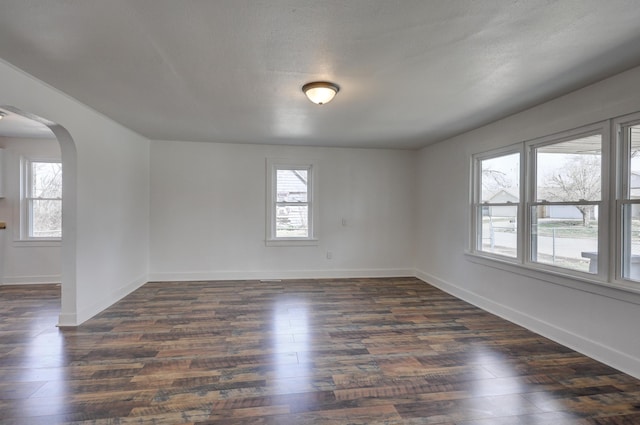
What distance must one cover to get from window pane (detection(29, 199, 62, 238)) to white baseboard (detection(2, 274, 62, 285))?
656 mm

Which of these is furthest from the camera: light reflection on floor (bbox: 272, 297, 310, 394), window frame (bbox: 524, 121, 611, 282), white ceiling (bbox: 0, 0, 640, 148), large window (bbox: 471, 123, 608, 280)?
large window (bbox: 471, 123, 608, 280)

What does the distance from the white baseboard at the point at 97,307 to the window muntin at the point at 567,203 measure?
4922 mm

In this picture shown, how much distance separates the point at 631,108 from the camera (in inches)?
95.6

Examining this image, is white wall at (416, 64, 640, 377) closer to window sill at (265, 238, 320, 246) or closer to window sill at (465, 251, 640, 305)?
window sill at (465, 251, 640, 305)

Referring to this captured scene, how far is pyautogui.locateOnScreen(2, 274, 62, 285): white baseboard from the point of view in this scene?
16.3 ft

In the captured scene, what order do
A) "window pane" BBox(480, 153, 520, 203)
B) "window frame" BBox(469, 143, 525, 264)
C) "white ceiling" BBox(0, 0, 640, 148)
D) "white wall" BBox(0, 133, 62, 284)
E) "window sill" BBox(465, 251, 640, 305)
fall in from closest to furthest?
"white ceiling" BBox(0, 0, 640, 148) < "window sill" BBox(465, 251, 640, 305) < "window pane" BBox(480, 153, 520, 203) < "window frame" BBox(469, 143, 525, 264) < "white wall" BBox(0, 133, 62, 284)

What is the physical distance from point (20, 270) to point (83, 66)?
4398mm

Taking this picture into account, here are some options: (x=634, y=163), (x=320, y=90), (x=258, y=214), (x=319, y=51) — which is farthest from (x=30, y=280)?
(x=634, y=163)

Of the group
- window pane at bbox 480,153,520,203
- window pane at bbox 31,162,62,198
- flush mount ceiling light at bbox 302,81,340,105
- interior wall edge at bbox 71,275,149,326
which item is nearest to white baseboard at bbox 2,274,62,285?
window pane at bbox 31,162,62,198

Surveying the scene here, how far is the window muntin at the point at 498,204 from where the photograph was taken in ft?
12.1

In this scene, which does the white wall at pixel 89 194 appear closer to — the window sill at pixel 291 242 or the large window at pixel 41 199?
the large window at pixel 41 199

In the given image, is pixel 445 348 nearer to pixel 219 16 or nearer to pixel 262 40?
pixel 262 40

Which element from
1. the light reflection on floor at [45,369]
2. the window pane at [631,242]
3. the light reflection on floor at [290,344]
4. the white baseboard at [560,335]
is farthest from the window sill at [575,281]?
the light reflection on floor at [45,369]

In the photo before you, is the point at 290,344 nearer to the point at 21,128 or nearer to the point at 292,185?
the point at 292,185
